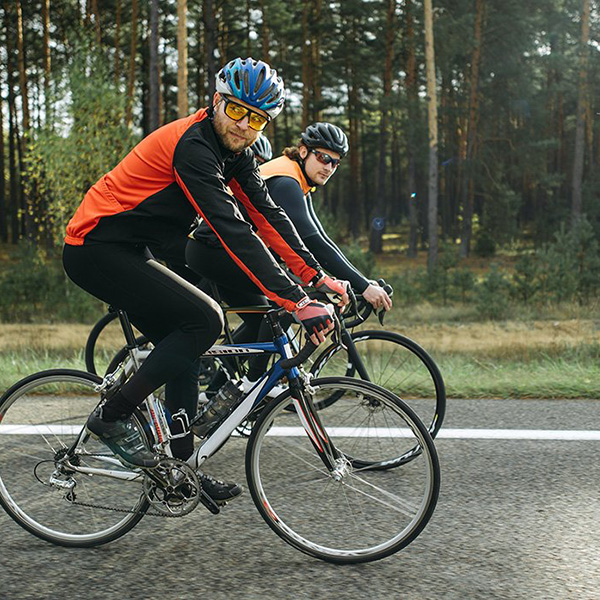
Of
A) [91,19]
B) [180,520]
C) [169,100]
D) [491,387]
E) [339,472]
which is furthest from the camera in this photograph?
[169,100]

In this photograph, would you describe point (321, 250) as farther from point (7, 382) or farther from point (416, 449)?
point (7, 382)

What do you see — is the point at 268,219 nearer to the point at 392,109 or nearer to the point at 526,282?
the point at 526,282

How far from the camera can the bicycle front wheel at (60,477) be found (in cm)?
339

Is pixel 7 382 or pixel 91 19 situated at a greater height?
pixel 91 19

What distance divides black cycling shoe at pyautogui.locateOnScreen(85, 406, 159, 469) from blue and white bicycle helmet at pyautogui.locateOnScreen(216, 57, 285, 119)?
4.68 ft

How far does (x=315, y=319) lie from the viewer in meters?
3.04

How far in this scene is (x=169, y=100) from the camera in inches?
1718

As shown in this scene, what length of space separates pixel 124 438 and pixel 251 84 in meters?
1.56

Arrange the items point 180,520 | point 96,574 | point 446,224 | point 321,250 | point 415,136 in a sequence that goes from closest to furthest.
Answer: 1. point 96,574
2. point 180,520
3. point 321,250
4. point 415,136
5. point 446,224

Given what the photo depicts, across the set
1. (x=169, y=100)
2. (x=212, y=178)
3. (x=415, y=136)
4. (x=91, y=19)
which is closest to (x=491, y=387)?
(x=212, y=178)

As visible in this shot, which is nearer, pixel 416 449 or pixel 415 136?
pixel 416 449

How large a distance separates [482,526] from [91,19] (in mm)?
35453

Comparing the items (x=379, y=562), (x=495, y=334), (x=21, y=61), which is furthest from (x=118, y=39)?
Result: (x=379, y=562)

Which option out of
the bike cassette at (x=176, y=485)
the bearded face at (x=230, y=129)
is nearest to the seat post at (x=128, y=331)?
the bike cassette at (x=176, y=485)
